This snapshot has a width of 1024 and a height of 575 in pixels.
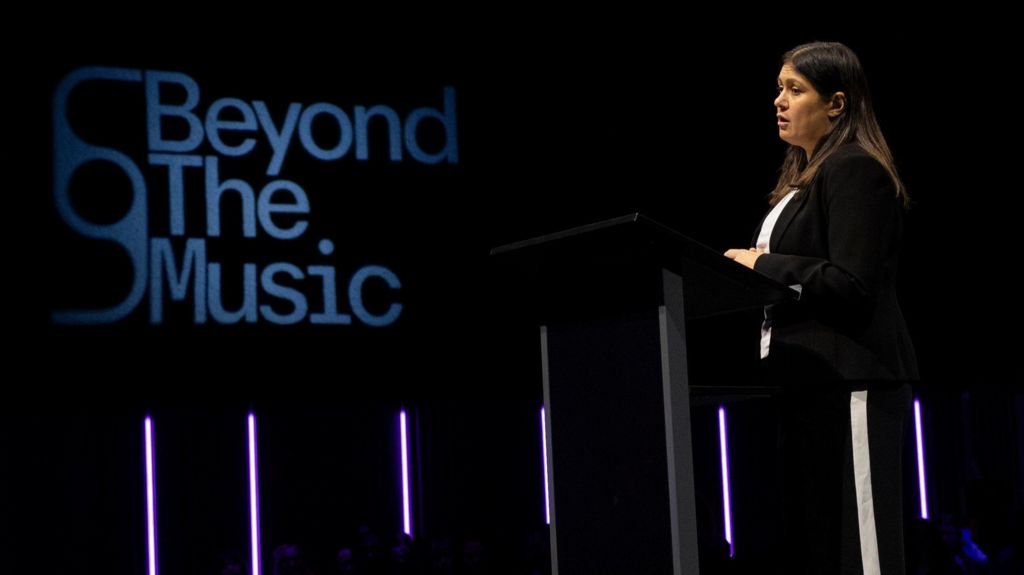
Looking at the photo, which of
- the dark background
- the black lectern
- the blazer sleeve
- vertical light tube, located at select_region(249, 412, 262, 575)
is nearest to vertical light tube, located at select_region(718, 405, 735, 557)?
the dark background

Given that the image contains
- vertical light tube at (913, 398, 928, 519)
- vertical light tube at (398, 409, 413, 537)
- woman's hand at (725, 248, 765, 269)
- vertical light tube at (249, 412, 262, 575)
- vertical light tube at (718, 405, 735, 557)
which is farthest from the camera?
vertical light tube at (913, 398, 928, 519)

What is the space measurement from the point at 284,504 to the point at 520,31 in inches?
142

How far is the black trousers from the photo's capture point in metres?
1.70

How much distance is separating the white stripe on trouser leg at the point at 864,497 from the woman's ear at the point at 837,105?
0.48 meters

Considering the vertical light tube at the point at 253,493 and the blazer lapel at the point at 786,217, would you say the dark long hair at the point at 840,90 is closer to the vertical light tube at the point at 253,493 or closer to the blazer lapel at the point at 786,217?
the blazer lapel at the point at 786,217

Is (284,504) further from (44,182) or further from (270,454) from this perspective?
(44,182)

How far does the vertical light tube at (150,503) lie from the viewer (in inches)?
312

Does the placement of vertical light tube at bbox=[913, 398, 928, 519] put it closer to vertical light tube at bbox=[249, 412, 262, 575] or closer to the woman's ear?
vertical light tube at bbox=[249, 412, 262, 575]

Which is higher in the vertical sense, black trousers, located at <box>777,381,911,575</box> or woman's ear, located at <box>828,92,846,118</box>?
woman's ear, located at <box>828,92,846,118</box>

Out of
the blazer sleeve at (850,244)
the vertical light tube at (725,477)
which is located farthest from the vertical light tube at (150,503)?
the blazer sleeve at (850,244)

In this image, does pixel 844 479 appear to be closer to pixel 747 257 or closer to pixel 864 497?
pixel 864 497

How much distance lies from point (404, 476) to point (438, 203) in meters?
2.30

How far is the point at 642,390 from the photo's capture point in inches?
63.2

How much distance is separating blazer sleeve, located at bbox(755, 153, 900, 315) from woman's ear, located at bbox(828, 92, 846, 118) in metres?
0.12
